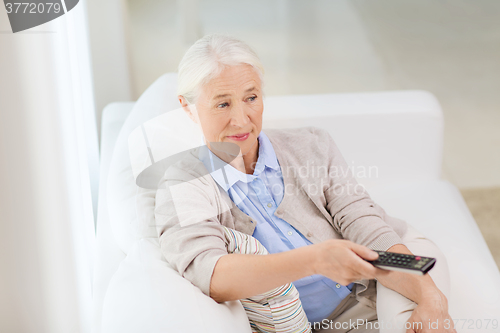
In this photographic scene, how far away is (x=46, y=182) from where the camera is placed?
85cm

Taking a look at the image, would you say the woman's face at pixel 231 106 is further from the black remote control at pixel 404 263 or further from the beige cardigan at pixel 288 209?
the black remote control at pixel 404 263

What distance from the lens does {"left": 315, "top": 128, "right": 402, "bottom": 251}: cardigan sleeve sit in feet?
3.58

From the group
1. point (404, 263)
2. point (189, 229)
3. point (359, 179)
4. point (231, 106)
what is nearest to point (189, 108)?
point (231, 106)

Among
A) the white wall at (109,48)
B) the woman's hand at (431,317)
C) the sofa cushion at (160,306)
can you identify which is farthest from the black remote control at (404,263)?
the white wall at (109,48)

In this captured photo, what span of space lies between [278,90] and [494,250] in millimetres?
1538

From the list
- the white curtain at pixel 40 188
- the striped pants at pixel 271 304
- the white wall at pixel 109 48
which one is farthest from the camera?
the white wall at pixel 109 48

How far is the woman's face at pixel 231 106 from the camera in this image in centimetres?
100

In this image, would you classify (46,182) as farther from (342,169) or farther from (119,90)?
(119,90)

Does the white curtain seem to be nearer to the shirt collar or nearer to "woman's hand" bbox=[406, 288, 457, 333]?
the shirt collar

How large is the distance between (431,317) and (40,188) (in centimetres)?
73

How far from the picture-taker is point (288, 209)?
110 centimetres

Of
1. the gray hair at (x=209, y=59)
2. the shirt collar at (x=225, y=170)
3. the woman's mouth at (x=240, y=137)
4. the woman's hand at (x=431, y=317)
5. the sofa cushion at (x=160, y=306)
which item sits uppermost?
the gray hair at (x=209, y=59)

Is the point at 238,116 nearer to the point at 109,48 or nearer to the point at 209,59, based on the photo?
the point at 209,59

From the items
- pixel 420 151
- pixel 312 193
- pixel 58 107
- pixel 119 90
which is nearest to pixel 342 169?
pixel 312 193
